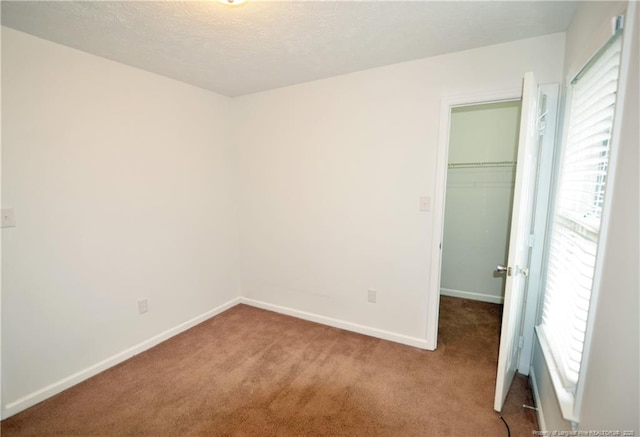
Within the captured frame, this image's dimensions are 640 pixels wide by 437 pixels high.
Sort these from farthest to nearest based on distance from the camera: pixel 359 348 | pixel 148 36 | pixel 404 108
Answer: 1. pixel 359 348
2. pixel 404 108
3. pixel 148 36

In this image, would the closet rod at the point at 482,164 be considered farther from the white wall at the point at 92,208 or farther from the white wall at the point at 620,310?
the white wall at the point at 92,208

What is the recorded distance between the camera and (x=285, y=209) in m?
3.03

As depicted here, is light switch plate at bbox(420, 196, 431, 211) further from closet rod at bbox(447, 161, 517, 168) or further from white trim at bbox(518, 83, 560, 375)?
closet rod at bbox(447, 161, 517, 168)

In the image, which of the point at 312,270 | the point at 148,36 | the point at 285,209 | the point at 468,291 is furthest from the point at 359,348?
the point at 148,36

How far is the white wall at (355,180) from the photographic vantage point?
222 cm

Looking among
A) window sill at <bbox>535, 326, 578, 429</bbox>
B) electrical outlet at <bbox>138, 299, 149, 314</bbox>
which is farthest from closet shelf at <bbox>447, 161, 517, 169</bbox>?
electrical outlet at <bbox>138, 299, 149, 314</bbox>

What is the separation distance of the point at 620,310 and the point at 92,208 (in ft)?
9.50

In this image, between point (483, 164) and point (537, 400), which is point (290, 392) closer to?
point (537, 400)

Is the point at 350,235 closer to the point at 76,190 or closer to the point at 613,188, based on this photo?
the point at 613,188

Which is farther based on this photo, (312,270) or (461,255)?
(461,255)

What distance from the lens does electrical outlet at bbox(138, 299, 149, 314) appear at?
247cm

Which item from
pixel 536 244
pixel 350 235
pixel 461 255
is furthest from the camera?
pixel 461 255

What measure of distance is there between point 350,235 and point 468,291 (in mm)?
1985

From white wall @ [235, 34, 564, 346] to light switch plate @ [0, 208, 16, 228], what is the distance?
6.00 ft
